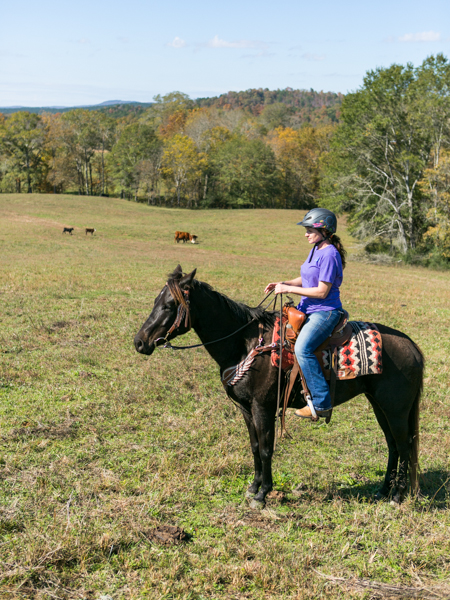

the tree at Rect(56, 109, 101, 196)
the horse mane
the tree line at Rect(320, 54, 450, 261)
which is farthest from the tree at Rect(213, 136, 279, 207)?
the horse mane

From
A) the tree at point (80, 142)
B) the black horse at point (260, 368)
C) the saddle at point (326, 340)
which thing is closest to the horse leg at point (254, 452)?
the black horse at point (260, 368)

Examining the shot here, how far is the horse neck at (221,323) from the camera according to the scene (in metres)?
5.11

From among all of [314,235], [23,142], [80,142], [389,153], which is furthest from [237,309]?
[80,142]

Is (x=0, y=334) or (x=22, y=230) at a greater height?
(x=22, y=230)

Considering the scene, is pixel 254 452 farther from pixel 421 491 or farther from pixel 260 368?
pixel 421 491

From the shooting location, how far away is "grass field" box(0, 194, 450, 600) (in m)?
4.00

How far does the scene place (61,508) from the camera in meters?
4.85

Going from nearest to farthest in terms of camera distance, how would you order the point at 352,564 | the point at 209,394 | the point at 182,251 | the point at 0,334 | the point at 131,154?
the point at 352,564 → the point at 209,394 → the point at 0,334 → the point at 182,251 → the point at 131,154

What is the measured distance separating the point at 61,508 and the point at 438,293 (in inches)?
833

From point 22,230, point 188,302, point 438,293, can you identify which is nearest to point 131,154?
point 22,230

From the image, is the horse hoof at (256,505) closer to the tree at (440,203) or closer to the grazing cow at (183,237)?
the tree at (440,203)

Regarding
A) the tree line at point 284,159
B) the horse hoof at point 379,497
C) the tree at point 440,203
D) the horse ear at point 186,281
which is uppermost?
the tree line at point 284,159

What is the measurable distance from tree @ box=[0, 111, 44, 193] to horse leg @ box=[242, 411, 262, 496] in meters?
89.4

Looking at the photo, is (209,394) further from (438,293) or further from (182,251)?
(182,251)
